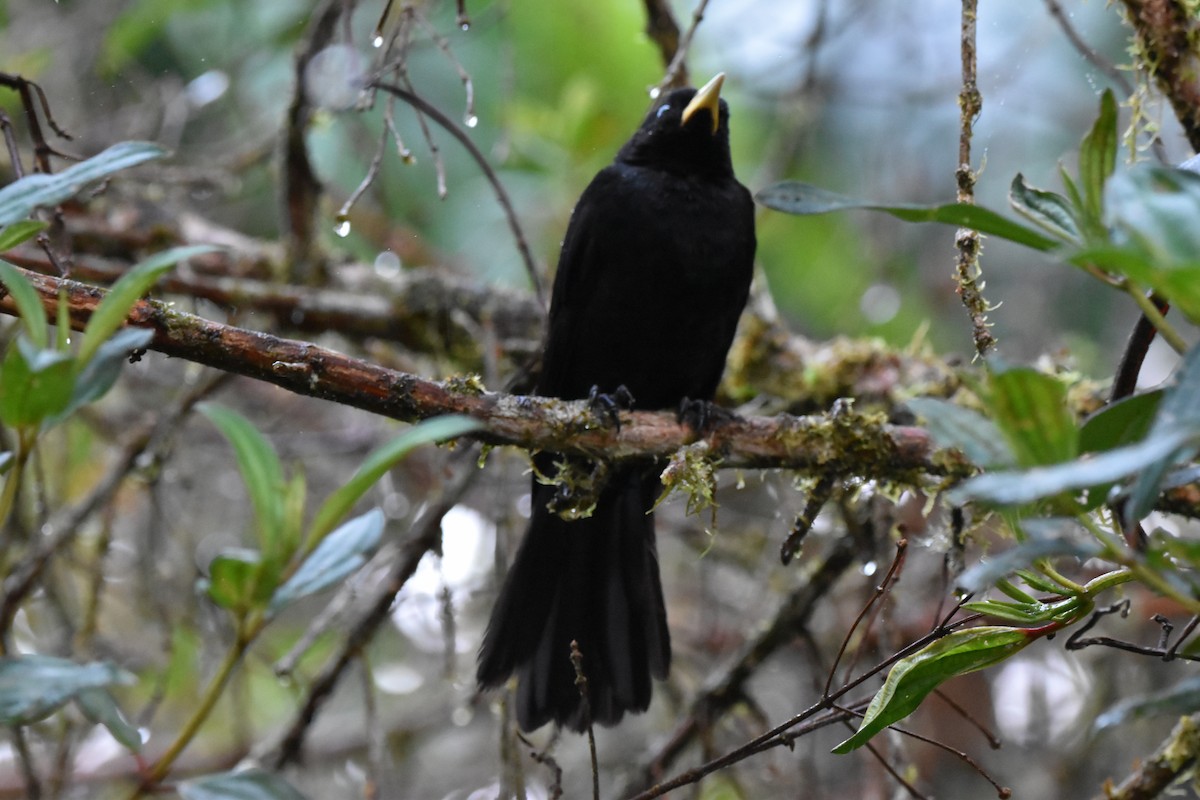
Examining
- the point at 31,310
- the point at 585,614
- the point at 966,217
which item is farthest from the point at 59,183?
the point at 585,614

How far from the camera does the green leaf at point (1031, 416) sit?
3.50 ft

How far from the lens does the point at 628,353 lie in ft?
10.8

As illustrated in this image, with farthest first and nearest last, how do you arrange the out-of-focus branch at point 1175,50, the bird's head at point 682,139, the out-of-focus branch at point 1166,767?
the bird's head at point 682,139 → the out-of-focus branch at point 1175,50 → the out-of-focus branch at point 1166,767

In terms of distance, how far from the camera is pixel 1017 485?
969 mm

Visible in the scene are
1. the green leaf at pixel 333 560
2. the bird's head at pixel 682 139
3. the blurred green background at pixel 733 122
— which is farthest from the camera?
the blurred green background at pixel 733 122

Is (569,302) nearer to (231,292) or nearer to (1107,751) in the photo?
(231,292)

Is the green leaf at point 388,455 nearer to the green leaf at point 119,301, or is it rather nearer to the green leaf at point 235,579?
the green leaf at point 235,579

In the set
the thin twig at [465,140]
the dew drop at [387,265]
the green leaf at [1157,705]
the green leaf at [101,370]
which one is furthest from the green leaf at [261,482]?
the dew drop at [387,265]

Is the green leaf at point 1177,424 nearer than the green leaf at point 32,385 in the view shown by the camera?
Yes

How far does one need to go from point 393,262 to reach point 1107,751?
127 inches

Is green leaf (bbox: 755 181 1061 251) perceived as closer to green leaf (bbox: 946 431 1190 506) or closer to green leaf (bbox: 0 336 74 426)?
green leaf (bbox: 946 431 1190 506)

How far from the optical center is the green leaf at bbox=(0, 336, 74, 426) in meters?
1.14

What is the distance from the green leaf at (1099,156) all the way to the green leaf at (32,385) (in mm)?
1159

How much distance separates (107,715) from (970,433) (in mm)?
1050
